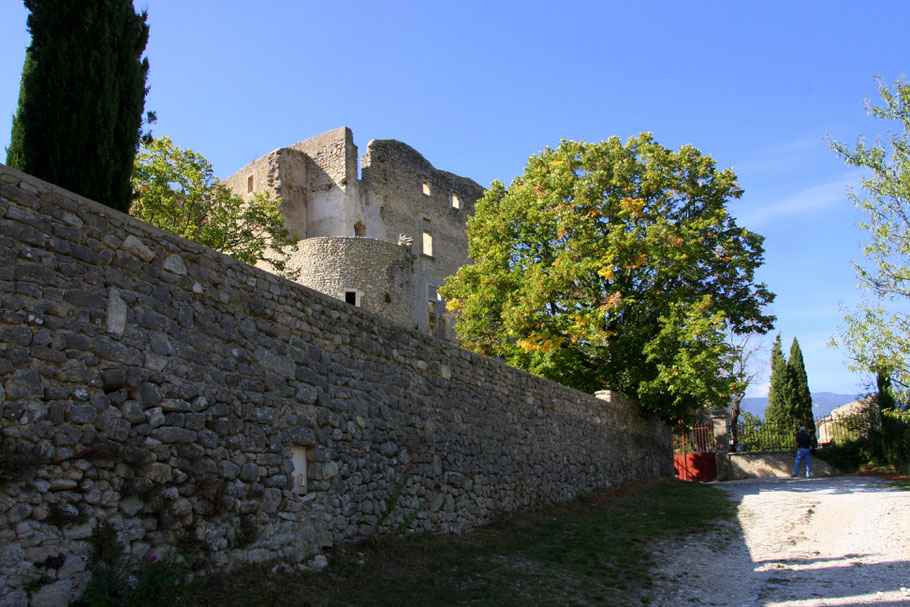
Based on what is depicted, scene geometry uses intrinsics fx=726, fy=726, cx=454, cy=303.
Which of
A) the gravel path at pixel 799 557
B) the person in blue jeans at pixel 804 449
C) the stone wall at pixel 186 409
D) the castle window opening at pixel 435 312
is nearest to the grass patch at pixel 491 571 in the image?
the stone wall at pixel 186 409

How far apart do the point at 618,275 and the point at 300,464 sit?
14.3 meters

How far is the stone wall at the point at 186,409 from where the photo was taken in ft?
16.6

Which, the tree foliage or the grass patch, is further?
the tree foliage

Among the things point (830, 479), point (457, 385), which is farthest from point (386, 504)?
point (830, 479)

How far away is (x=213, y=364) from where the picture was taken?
263 inches

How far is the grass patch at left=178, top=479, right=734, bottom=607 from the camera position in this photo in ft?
21.0

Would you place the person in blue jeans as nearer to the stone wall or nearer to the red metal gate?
the red metal gate

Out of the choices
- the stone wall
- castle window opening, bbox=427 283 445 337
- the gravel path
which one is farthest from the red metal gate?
the stone wall

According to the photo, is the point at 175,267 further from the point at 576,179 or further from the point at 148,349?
the point at 576,179

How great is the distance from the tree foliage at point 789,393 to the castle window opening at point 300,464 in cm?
2520

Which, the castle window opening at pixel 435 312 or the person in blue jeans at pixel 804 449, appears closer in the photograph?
the person in blue jeans at pixel 804 449

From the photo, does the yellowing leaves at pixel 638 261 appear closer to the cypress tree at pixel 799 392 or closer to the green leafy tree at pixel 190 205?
the green leafy tree at pixel 190 205

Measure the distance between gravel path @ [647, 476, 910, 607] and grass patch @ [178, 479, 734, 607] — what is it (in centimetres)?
55

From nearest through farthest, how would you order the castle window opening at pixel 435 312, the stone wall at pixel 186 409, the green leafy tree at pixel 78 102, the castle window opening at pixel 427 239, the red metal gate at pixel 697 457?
the stone wall at pixel 186 409, the green leafy tree at pixel 78 102, the red metal gate at pixel 697 457, the castle window opening at pixel 435 312, the castle window opening at pixel 427 239
